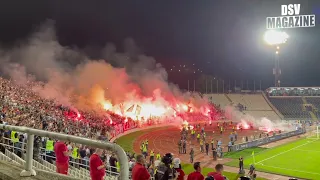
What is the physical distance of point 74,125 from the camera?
2631 centimetres

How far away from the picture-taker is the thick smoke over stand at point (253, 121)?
50219 mm

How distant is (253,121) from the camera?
59.7 meters

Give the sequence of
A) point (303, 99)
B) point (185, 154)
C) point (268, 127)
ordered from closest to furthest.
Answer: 1. point (185, 154)
2. point (268, 127)
3. point (303, 99)

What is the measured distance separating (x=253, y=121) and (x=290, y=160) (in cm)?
3313

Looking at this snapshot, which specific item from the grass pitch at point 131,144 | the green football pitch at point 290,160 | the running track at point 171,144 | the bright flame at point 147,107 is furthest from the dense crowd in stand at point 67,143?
the green football pitch at point 290,160

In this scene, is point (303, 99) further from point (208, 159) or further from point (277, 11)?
point (208, 159)

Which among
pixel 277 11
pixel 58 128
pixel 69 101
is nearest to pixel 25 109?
pixel 58 128

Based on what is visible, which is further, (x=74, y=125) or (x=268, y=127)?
(x=268, y=127)

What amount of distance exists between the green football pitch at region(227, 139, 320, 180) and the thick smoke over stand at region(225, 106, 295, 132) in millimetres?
15143

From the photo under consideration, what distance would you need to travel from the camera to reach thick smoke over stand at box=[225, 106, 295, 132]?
5022 centimetres

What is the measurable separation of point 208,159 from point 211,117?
38.1 metres

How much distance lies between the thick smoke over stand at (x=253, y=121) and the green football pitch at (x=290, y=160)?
15.1 metres

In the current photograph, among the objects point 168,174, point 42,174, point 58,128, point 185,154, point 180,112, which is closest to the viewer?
point 42,174

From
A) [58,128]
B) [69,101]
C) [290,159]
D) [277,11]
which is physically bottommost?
[290,159]
